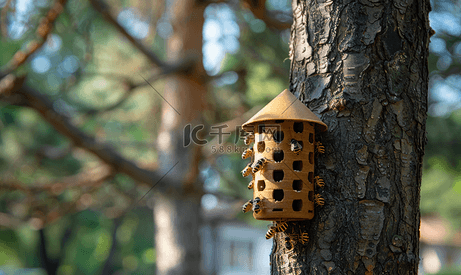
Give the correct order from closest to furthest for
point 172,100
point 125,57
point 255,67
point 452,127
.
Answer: point 452,127 < point 172,100 < point 255,67 < point 125,57

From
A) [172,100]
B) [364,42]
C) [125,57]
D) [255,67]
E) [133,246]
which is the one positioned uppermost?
[125,57]

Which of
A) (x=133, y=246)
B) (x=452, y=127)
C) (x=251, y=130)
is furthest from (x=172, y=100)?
(x=133, y=246)

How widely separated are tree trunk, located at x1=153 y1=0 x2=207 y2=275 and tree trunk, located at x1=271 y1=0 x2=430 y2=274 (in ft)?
11.2

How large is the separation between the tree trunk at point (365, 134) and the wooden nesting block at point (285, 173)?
0.06 meters

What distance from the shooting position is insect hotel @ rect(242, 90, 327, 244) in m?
1.42

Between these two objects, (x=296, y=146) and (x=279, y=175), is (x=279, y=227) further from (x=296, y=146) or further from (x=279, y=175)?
(x=296, y=146)

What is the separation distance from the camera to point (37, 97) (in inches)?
143

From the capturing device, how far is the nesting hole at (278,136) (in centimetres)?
151

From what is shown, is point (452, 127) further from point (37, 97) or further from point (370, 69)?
point (37, 97)

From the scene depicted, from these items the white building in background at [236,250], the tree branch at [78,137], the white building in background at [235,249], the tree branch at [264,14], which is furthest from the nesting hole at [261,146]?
the white building in background at [236,250]

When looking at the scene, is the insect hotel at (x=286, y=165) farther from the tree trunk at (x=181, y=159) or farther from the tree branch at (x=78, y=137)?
the tree trunk at (x=181, y=159)

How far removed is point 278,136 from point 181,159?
3613 millimetres

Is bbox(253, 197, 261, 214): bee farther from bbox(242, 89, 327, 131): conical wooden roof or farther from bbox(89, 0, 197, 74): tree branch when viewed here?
bbox(89, 0, 197, 74): tree branch

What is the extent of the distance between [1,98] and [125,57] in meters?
6.10
